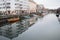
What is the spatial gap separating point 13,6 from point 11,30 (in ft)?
1.39

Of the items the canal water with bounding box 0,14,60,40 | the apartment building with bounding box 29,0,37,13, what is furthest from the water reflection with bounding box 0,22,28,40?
the apartment building with bounding box 29,0,37,13

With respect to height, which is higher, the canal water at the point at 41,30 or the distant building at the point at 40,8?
the distant building at the point at 40,8

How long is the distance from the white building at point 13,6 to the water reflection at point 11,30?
0.24 m

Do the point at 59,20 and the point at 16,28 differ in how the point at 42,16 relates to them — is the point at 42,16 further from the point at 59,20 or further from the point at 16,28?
the point at 16,28

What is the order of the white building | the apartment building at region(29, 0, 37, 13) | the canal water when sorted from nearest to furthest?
the canal water, the white building, the apartment building at region(29, 0, 37, 13)

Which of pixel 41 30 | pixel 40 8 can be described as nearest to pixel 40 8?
pixel 40 8

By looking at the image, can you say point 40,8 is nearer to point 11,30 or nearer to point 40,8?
point 40,8

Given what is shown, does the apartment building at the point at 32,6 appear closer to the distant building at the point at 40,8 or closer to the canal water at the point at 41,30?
the distant building at the point at 40,8

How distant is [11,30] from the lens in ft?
7.11

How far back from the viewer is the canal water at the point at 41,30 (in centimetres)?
204

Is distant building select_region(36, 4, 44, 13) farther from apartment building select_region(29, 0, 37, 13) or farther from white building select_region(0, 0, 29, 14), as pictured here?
white building select_region(0, 0, 29, 14)

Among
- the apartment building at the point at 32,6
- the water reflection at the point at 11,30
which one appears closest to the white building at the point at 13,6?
the apartment building at the point at 32,6

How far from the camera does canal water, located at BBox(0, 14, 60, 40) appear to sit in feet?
6.69

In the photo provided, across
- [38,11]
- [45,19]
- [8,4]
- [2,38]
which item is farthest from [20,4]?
[2,38]
